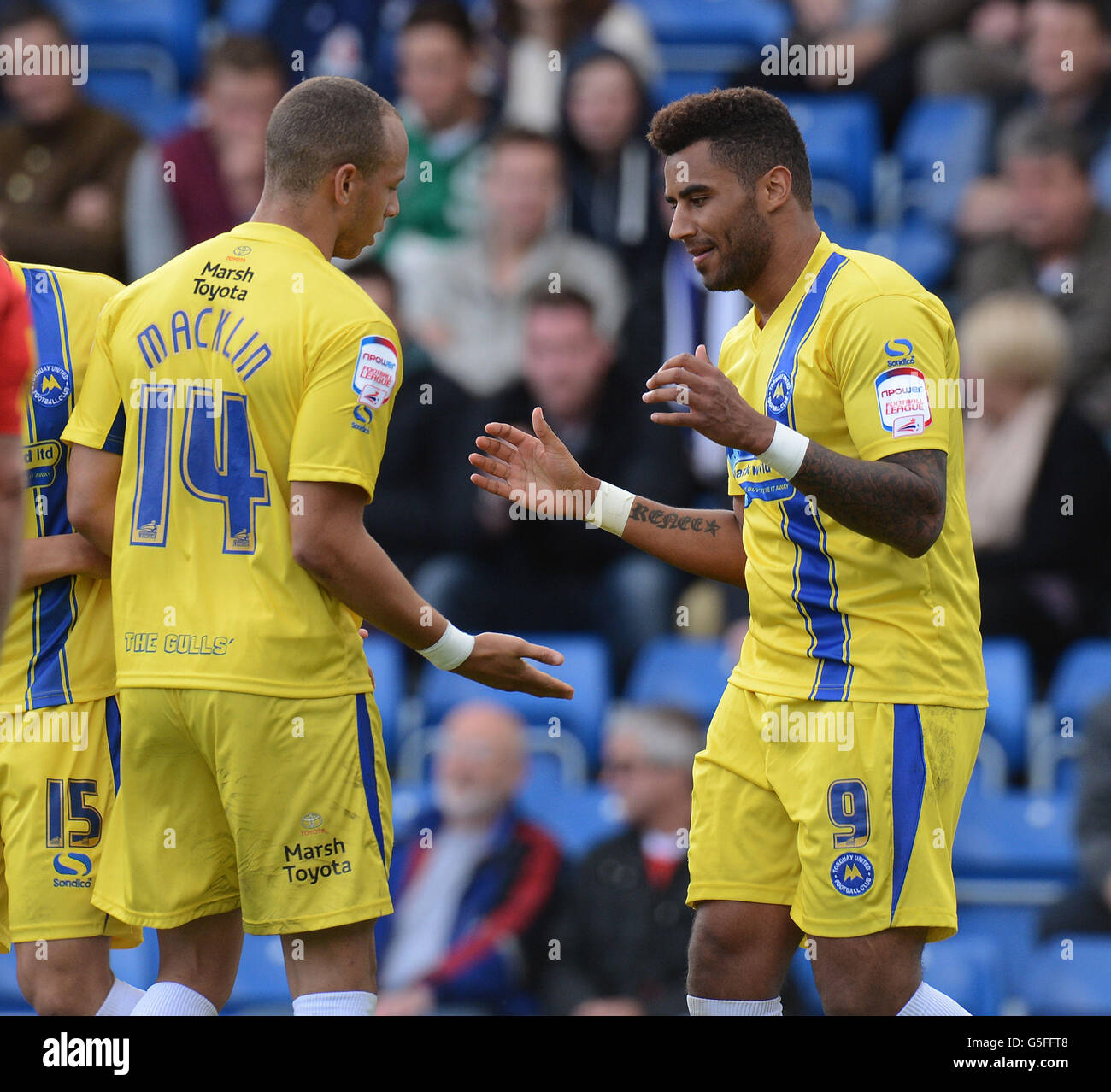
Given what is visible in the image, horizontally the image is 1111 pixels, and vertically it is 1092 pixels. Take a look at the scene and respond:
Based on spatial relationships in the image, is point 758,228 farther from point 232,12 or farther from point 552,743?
point 232,12

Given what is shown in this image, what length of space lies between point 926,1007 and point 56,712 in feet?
6.59

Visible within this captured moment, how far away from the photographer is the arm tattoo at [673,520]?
3.79m

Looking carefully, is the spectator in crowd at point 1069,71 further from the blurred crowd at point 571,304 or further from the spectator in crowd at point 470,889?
the spectator in crowd at point 470,889

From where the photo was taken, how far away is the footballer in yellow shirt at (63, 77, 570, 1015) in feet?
10.1

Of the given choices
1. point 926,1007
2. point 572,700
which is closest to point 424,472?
point 572,700

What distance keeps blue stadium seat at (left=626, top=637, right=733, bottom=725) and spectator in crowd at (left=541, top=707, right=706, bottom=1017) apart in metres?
0.60

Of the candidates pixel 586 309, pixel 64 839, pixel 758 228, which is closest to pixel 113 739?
pixel 64 839

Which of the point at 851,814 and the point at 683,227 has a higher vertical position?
the point at 683,227

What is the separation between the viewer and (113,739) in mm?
3471

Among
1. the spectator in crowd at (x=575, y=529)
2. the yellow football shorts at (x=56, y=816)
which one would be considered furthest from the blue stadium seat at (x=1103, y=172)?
the yellow football shorts at (x=56, y=816)

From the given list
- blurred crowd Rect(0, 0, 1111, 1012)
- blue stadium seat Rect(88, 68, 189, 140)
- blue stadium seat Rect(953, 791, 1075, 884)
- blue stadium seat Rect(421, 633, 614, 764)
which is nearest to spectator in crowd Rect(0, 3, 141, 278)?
blurred crowd Rect(0, 0, 1111, 1012)

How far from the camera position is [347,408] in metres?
3.07

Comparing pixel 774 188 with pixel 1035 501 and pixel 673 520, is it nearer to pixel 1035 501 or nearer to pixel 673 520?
pixel 673 520

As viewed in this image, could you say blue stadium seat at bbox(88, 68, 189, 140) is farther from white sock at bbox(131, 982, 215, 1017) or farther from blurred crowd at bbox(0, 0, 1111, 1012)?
white sock at bbox(131, 982, 215, 1017)
